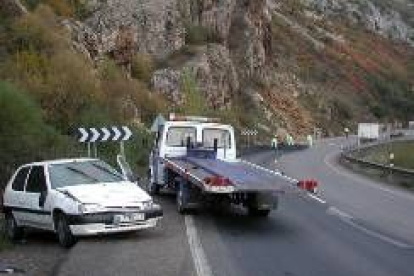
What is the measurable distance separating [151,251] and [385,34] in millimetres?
145888

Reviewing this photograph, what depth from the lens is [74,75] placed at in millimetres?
34875

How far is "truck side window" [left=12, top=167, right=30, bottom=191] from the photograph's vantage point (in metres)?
16.3

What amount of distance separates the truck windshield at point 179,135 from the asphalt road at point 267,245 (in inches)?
59.1

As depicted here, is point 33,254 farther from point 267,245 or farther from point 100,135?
point 100,135

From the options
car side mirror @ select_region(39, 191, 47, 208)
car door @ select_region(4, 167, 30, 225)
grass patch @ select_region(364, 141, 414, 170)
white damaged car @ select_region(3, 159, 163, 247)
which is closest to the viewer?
white damaged car @ select_region(3, 159, 163, 247)

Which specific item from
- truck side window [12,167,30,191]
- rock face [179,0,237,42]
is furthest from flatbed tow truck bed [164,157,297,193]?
rock face [179,0,237,42]

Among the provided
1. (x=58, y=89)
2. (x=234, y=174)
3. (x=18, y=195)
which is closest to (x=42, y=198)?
(x=18, y=195)

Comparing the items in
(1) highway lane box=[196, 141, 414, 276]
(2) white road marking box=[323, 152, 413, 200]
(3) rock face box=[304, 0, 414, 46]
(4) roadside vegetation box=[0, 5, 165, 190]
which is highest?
(3) rock face box=[304, 0, 414, 46]

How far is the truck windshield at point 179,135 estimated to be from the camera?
21.7m

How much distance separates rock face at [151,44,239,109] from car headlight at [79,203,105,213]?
136ft

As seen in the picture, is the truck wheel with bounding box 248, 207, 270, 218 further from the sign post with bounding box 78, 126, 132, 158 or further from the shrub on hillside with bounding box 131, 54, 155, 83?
the shrub on hillside with bounding box 131, 54, 155, 83

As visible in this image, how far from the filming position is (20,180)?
1645cm

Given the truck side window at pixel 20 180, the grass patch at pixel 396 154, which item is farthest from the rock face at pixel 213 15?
the truck side window at pixel 20 180

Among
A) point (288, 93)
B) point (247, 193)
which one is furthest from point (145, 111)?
point (288, 93)
